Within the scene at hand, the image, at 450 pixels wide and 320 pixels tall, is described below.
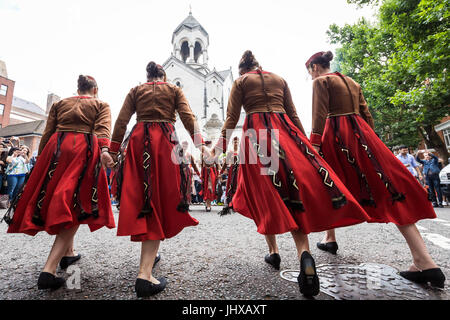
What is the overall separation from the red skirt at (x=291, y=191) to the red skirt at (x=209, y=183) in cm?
663

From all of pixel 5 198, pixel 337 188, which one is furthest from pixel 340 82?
pixel 5 198

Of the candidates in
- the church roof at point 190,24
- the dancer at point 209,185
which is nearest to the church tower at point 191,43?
the church roof at point 190,24

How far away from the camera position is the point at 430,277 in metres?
1.84

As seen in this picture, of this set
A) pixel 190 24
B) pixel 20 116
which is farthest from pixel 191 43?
pixel 20 116

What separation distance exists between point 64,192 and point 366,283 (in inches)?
106

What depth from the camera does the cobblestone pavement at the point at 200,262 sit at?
1.83 meters

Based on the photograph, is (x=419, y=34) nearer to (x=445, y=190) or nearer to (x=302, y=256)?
(x=445, y=190)

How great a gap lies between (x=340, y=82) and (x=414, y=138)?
60.9 ft

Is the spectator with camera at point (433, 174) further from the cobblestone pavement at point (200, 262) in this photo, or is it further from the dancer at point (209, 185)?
the dancer at point (209, 185)

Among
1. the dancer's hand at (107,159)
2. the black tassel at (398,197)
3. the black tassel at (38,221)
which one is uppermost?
the dancer's hand at (107,159)

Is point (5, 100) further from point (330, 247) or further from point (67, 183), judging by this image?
point (330, 247)

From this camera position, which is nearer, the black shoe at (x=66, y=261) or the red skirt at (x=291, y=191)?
the red skirt at (x=291, y=191)

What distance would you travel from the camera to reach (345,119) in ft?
7.93

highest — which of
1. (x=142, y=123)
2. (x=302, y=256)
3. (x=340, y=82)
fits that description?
(x=340, y=82)
